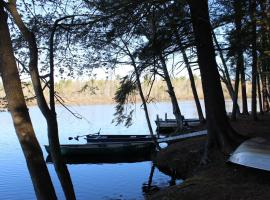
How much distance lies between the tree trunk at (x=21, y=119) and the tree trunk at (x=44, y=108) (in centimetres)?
100

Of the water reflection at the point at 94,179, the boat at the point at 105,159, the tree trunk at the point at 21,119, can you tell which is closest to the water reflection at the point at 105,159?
the boat at the point at 105,159

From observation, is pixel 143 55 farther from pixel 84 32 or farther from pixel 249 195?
pixel 249 195

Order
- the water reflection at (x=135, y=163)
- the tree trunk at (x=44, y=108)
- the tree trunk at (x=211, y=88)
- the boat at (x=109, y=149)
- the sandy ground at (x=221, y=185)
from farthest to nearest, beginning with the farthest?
1. the boat at (x=109, y=149)
2. the water reflection at (x=135, y=163)
3. the tree trunk at (x=211, y=88)
4. the sandy ground at (x=221, y=185)
5. the tree trunk at (x=44, y=108)

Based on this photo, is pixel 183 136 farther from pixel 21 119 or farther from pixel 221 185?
pixel 21 119

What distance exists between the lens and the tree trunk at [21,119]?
7.20 m

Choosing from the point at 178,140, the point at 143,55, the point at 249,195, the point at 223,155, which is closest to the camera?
the point at 249,195

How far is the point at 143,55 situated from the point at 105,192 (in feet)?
18.3

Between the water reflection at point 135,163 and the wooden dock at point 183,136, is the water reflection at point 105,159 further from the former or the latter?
the wooden dock at point 183,136

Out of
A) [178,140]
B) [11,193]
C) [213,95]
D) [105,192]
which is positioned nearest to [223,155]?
[213,95]

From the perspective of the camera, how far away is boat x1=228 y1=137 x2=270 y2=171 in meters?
9.91

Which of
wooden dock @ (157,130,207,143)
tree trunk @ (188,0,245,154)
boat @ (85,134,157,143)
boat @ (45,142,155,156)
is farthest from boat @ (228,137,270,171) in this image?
boat @ (85,134,157,143)

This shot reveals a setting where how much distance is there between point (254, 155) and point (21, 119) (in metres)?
5.37

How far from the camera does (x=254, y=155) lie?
33.8 ft

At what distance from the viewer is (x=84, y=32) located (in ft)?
39.4
